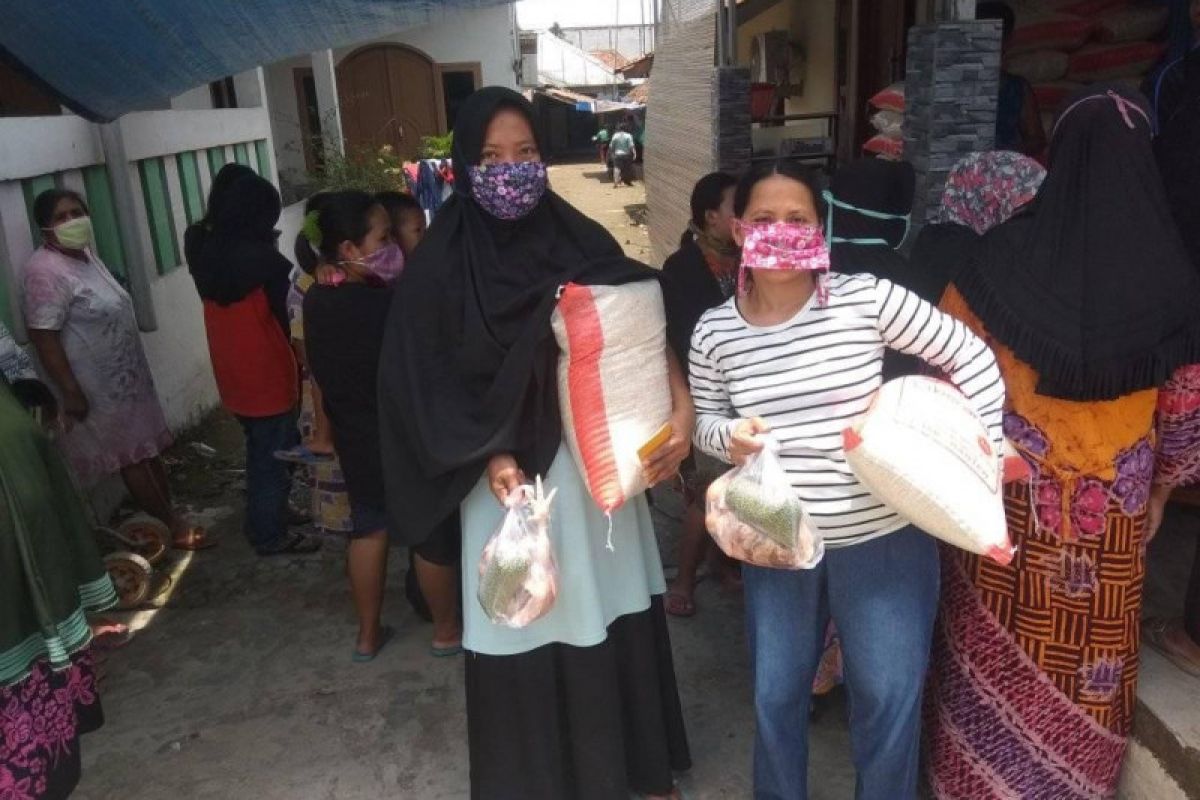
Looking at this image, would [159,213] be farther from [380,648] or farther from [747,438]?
[747,438]

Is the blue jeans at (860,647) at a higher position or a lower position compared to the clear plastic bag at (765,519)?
lower

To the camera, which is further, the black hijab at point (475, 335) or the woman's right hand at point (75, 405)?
the woman's right hand at point (75, 405)

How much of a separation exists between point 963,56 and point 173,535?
4.04 metres

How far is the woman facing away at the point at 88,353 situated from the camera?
3.78m

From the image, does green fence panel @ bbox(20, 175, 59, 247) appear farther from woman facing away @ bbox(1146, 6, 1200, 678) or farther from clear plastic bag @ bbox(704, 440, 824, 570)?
woman facing away @ bbox(1146, 6, 1200, 678)

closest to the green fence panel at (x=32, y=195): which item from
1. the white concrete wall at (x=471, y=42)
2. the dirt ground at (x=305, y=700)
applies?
the dirt ground at (x=305, y=700)

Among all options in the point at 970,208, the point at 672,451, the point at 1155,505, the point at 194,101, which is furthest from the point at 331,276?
the point at 194,101

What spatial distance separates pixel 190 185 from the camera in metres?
6.70

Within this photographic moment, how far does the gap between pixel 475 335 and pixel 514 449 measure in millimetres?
283

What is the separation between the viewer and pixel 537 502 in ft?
6.69

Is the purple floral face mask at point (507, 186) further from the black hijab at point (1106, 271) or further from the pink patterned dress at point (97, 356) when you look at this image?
the pink patterned dress at point (97, 356)

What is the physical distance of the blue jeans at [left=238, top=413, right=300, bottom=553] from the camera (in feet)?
13.8

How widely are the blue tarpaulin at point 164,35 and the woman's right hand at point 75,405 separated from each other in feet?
3.97

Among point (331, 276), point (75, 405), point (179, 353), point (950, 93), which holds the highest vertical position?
point (950, 93)
